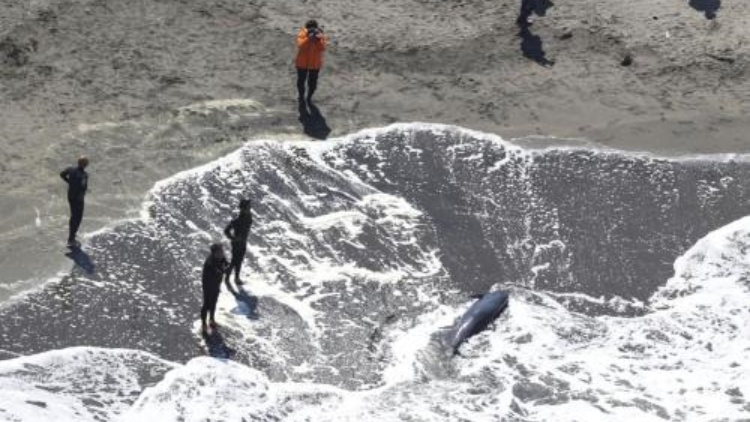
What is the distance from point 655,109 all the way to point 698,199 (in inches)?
117

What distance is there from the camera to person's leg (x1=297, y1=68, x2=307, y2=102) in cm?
2350

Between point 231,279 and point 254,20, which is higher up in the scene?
point 254,20

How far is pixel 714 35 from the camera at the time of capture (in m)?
26.7

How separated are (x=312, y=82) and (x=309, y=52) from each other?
65 cm

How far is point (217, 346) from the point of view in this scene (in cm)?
1789

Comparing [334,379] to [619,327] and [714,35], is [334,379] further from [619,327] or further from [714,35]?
[714,35]

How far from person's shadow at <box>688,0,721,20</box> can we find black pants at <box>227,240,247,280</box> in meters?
13.1

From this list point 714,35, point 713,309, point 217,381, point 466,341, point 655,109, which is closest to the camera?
point 217,381

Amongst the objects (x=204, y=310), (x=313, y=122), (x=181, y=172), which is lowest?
(x=204, y=310)

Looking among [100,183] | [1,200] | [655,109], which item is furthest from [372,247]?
[655,109]

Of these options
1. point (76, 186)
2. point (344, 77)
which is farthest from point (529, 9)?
point (76, 186)

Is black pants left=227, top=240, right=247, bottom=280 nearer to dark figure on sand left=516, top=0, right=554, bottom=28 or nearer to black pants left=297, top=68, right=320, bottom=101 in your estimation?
black pants left=297, top=68, right=320, bottom=101

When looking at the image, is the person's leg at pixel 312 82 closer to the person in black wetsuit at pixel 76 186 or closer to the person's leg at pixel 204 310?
the person in black wetsuit at pixel 76 186

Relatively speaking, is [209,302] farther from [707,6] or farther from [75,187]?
[707,6]
